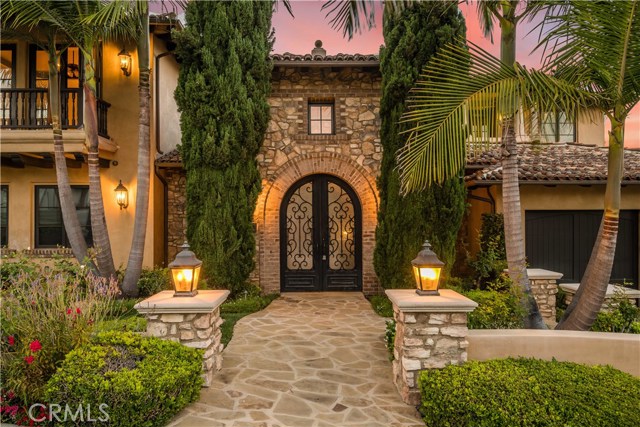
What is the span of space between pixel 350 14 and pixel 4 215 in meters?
9.44

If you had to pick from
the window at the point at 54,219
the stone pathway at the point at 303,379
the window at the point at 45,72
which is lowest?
the stone pathway at the point at 303,379

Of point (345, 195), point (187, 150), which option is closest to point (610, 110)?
point (345, 195)

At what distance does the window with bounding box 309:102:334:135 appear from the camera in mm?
9891

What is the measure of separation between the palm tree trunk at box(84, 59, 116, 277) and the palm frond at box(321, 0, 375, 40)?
16.6ft

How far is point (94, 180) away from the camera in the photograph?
7594 millimetres

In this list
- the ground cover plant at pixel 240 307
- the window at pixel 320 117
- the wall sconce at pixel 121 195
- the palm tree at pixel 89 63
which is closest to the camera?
the palm tree at pixel 89 63

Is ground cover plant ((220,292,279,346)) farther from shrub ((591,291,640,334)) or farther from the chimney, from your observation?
the chimney

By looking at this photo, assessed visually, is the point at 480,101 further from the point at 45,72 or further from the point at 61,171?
the point at 45,72

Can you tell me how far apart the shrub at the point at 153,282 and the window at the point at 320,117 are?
198 inches

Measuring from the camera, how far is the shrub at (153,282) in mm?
7988

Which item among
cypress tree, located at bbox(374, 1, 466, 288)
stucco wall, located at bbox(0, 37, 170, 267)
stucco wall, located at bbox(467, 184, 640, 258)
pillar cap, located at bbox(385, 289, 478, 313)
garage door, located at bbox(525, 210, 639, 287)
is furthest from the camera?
stucco wall, located at bbox(0, 37, 170, 267)

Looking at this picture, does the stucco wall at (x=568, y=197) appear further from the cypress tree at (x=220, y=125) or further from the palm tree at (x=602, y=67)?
the cypress tree at (x=220, y=125)

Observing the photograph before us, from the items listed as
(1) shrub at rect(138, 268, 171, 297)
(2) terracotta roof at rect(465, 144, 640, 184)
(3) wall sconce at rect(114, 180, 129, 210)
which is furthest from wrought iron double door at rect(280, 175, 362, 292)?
(3) wall sconce at rect(114, 180, 129, 210)

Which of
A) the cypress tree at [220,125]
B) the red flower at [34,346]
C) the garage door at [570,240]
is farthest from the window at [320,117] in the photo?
the red flower at [34,346]
